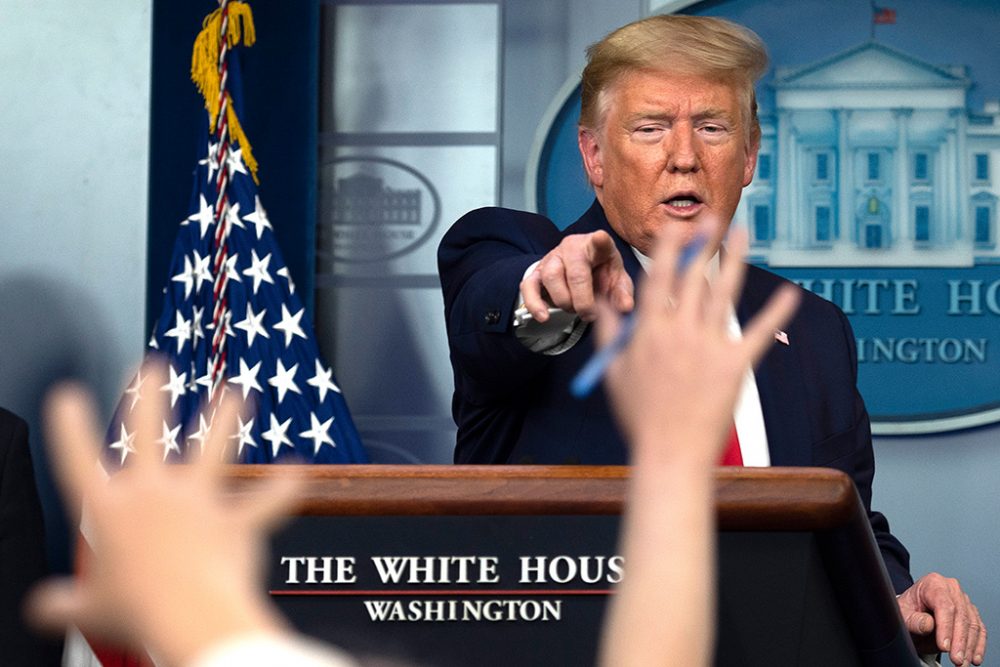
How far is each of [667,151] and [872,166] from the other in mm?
2123

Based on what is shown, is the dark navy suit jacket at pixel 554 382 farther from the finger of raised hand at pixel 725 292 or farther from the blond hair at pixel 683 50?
the finger of raised hand at pixel 725 292

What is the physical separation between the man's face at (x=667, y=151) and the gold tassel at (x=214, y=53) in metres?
1.76

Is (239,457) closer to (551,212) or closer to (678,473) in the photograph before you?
(551,212)

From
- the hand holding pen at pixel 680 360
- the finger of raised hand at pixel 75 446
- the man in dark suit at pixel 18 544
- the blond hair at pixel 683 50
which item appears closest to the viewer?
the finger of raised hand at pixel 75 446

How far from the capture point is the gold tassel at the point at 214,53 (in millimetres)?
3496

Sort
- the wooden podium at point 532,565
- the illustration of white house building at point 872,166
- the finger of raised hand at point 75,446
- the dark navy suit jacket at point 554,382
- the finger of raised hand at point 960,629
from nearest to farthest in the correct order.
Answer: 1. the finger of raised hand at point 75,446
2. the wooden podium at point 532,565
3. the dark navy suit jacket at point 554,382
4. the finger of raised hand at point 960,629
5. the illustration of white house building at point 872,166

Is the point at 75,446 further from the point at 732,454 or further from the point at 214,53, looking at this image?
the point at 214,53

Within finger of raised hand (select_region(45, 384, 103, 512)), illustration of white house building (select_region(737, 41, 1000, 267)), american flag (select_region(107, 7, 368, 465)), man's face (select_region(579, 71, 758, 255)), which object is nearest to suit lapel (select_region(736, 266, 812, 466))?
man's face (select_region(579, 71, 758, 255))

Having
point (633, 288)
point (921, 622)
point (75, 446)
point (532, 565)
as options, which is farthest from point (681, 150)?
point (75, 446)

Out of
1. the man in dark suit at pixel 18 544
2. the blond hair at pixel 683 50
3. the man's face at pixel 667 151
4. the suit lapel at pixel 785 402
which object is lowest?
the man in dark suit at pixel 18 544

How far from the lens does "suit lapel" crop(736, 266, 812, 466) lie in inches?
68.1

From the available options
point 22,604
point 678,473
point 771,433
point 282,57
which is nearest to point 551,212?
point 282,57

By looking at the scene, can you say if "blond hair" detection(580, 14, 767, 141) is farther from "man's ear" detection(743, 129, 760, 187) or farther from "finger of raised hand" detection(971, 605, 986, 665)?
"finger of raised hand" detection(971, 605, 986, 665)

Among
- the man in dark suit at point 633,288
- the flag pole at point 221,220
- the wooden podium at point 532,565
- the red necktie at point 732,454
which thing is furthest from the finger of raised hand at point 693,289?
the flag pole at point 221,220
